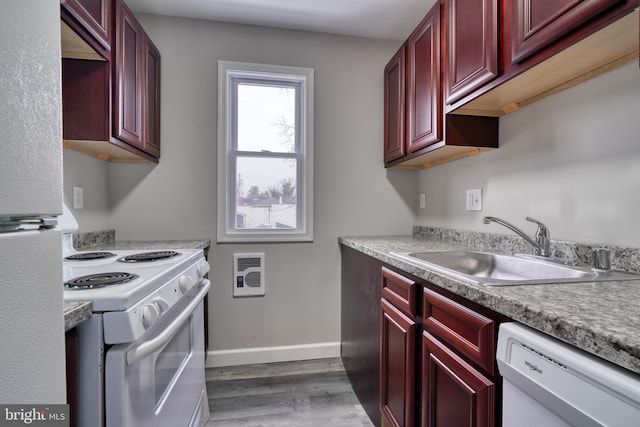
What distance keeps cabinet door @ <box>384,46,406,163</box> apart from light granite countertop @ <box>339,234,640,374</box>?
133 cm

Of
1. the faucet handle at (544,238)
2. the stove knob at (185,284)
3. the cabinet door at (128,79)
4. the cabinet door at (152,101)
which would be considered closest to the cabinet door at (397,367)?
the faucet handle at (544,238)

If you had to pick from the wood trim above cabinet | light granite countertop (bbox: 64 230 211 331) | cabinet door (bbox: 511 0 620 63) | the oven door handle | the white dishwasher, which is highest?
cabinet door (bbox: 511 0 620 63)

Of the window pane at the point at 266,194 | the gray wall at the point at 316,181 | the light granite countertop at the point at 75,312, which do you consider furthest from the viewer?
the window pane at the point at 266,194

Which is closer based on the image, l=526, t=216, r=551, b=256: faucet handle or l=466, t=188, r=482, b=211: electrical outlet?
l=526, t=216, r=551, b=256: faucet handle

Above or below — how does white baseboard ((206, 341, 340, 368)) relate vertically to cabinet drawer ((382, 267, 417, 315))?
below

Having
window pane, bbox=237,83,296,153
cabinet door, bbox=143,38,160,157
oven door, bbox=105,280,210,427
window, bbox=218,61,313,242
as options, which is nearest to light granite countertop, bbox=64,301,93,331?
oven door, bbox=105,280,210,427

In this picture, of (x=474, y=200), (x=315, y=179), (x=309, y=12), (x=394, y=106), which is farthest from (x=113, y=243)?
(x=474, y=200)

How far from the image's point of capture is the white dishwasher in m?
0.45

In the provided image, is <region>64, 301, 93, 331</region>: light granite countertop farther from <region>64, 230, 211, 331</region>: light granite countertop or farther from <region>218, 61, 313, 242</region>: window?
<region>218, 61, 313, 242</region>: window

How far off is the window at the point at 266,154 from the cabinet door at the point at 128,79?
0.56m

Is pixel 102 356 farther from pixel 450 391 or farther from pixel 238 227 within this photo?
pixel 238 227

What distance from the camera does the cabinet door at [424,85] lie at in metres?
1.60

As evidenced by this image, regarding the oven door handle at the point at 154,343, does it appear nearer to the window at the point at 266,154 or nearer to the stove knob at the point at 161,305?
the stove knob at the point at 161,305

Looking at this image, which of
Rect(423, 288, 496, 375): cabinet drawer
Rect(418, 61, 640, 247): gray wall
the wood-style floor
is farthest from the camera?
the wood-style floor
